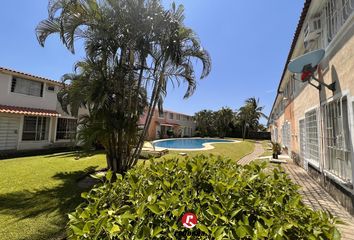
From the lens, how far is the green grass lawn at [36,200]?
16.7ft

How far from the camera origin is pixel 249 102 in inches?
2386

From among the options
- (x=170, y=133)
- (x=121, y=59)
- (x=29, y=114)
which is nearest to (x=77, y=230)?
(x=121, y=59)

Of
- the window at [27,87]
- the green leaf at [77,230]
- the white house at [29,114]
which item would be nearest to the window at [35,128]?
the white house at [29,114]

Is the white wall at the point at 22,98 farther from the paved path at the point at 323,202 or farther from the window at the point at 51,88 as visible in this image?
the paved path at the point at 323,202

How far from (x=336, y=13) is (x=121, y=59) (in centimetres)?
806

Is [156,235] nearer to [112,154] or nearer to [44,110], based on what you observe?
[112,154]

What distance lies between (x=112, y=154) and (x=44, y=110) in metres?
15.6

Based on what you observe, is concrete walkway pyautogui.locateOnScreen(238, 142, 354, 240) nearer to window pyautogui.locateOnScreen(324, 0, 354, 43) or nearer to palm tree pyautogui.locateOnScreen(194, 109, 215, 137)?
window pyautogui.locateOnScreen(324, 0, 354, 43)

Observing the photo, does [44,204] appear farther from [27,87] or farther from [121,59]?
[27,87]

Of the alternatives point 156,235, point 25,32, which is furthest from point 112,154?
point 25,32

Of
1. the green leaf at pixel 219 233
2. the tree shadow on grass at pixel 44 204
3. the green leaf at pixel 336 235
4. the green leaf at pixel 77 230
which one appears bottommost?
the tree shadow on grass at pixel 44 204

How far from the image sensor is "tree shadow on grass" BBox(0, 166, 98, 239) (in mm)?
5570

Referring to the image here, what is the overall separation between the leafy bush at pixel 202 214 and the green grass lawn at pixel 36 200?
12.3 ft

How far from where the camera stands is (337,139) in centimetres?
664
